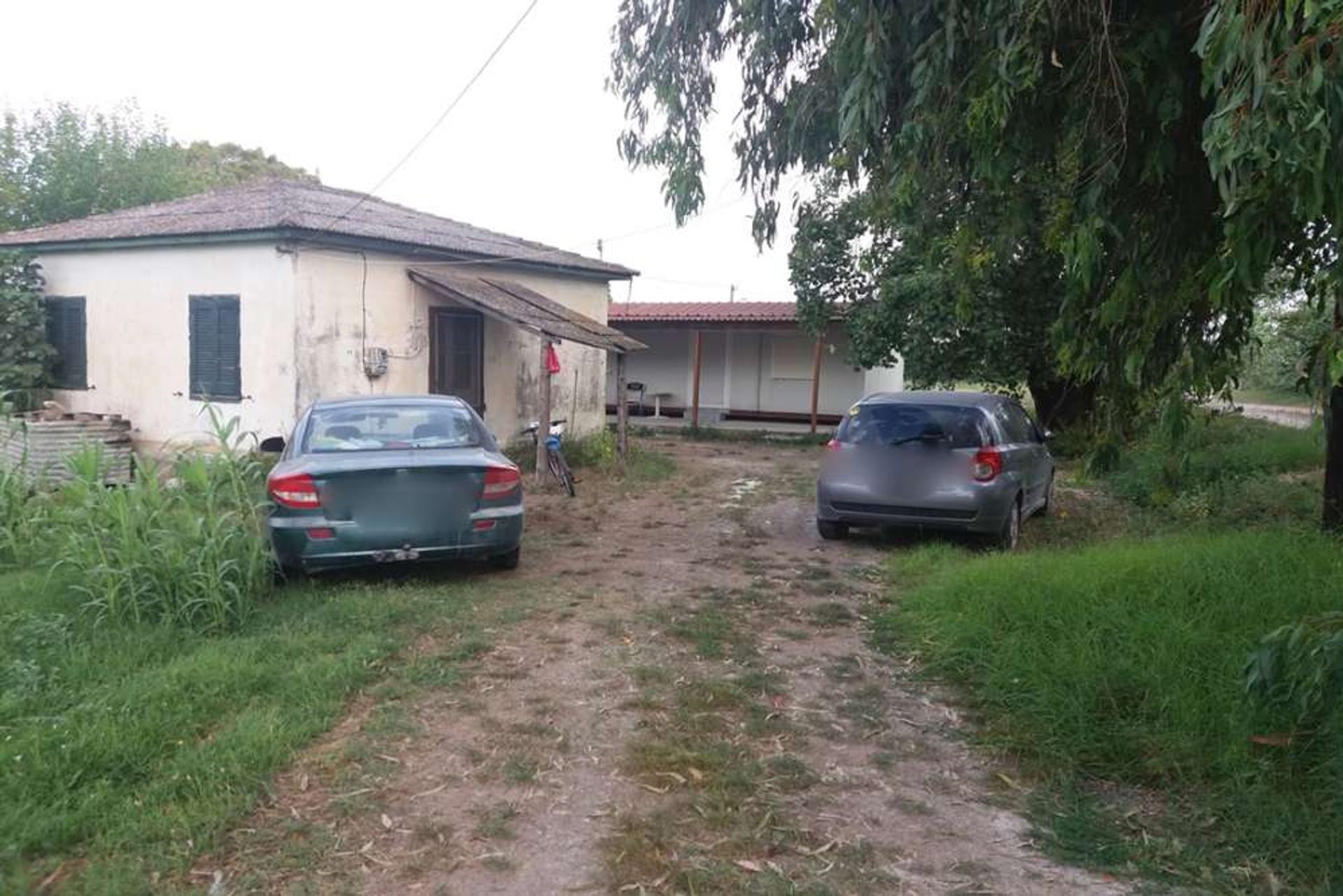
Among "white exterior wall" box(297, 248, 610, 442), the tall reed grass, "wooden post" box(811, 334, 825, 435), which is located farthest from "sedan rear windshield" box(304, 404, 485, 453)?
"wooden post" box(811, 334, 825, 435)

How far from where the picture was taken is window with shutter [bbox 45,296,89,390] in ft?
43.9

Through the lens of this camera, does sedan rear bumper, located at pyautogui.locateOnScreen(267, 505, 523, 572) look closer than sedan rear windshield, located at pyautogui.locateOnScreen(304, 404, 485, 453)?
Yes

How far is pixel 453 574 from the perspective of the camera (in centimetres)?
761

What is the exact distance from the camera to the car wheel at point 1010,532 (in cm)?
887

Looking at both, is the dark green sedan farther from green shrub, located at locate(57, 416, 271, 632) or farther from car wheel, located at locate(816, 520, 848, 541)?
car wheel, located at locate(816, 520, 848, 541)

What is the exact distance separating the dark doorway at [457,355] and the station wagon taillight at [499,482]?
6.07 metres

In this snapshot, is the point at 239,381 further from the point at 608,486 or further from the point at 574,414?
the point at 574,414

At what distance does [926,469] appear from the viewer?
8.76m

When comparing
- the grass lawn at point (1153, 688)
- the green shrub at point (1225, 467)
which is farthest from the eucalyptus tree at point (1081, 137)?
the green shrub at point (1225, 467)

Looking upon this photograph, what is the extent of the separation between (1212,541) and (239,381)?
32.8 ft

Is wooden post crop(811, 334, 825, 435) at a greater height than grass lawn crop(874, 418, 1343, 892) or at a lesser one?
greater

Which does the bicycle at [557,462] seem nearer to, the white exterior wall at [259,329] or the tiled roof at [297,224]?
the white exterior wall at [259,329]

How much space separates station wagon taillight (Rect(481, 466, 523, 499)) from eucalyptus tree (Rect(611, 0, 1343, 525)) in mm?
2326

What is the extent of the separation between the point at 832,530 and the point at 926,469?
1.25 meters
